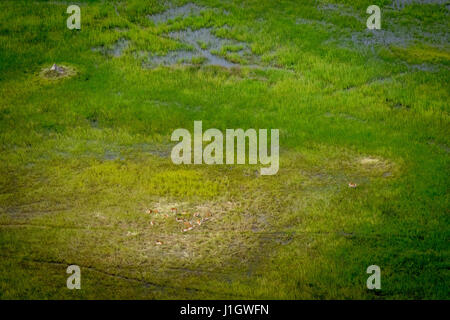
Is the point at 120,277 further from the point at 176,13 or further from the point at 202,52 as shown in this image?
the point at 176,13

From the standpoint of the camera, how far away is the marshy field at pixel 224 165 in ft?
34.1

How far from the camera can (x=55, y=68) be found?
1727cm

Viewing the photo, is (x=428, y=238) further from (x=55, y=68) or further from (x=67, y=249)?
(x=55, y=68)

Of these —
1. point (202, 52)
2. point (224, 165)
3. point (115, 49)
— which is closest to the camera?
point (224, 165)
